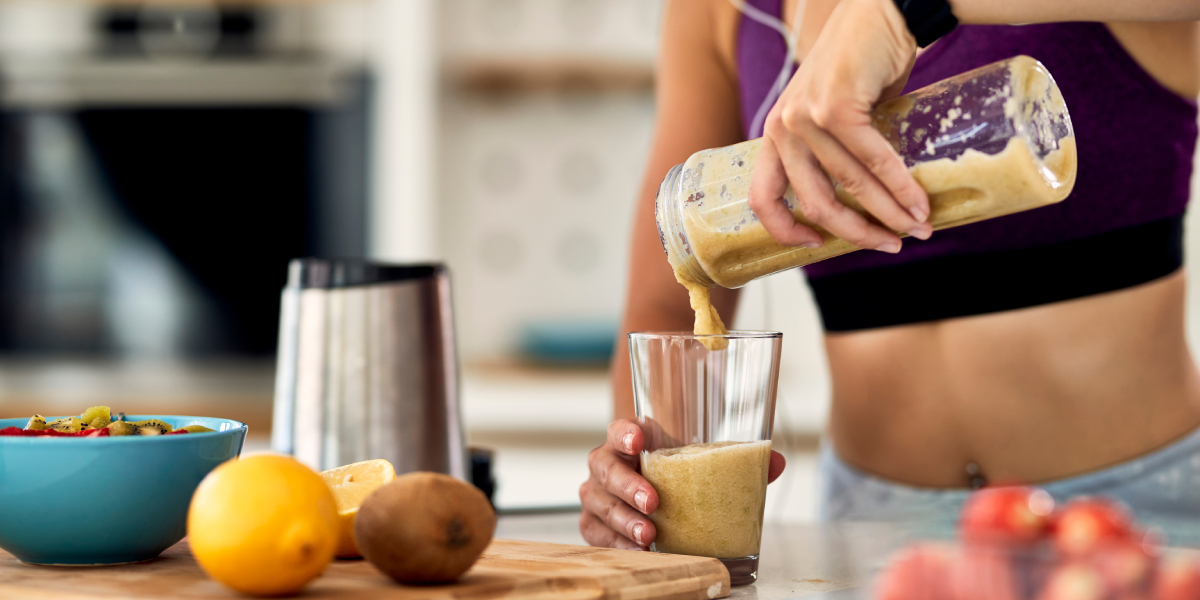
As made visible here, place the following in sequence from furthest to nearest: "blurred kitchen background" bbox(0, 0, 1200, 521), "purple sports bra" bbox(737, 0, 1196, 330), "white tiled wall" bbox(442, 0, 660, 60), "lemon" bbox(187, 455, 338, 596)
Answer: "white tiled wall" bbox(442, 0, 660, 60)
"blurred kitchen background" bbox(0, 0, 1200, 521)
"purple sports bra" bbox(737, 0, 1196, 330)
"lemon" bbox(187, 455, 338, 596)

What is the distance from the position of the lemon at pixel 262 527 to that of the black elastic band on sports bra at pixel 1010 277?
727 mm

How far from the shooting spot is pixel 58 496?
24.3 inches

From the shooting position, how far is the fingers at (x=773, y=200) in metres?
0.65

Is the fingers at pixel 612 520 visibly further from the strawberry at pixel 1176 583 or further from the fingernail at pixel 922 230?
the strawberry at pixel 1176 583

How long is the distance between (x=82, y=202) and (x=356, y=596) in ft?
8.46

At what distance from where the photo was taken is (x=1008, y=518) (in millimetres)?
356

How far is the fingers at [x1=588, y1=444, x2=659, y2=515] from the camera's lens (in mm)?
716

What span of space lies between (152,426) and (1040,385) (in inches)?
33.9

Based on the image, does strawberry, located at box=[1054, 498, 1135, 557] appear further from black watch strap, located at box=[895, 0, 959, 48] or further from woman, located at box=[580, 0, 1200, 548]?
woman, located at box=[580, 0, 1200, 548]

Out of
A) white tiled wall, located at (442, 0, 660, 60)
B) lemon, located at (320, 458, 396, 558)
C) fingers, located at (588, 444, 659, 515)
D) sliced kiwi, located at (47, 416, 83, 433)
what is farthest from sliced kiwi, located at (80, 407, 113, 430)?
white tiled wall, located at (442, 0, 660, 60)

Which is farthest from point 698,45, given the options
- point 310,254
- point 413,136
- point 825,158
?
point 310,254

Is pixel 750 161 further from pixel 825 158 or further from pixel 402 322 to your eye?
pixel 402 322

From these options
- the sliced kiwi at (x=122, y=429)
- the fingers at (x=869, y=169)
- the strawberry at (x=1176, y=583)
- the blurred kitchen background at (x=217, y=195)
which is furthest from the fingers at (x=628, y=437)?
the blurred kitchen background at (x=217, y=195)

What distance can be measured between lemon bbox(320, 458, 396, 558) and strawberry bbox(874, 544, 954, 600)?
37 cm
